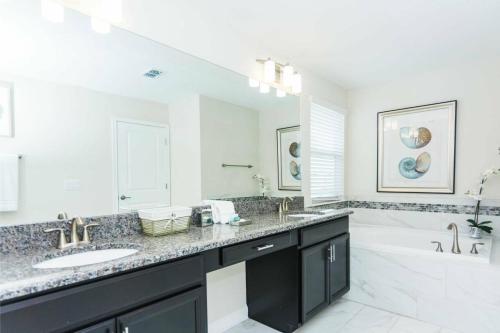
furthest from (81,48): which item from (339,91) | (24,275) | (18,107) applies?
(339,91)

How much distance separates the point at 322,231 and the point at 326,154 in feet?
4.13

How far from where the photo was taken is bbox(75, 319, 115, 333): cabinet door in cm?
100

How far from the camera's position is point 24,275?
94 cm

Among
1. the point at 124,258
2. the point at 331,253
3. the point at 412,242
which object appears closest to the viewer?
the point at 124,258

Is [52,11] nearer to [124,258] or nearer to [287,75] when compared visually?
Result: [124,258]

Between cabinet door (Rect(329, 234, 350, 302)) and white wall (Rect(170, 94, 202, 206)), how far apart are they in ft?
4.01

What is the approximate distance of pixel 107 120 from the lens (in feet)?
5.16

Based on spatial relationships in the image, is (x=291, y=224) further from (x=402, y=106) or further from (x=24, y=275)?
(x=402, y=106)

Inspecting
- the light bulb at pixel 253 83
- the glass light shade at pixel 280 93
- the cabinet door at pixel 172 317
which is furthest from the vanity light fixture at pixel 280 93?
the cabinet door at pixel 172 317

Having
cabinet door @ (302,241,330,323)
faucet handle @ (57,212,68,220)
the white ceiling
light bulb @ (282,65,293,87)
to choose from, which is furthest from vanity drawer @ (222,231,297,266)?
the white ceiling

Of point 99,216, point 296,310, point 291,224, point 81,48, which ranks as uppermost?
point 81,48

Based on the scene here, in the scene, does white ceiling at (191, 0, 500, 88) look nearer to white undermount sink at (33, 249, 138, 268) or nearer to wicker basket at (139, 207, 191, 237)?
wicker basket at (139, 207, 191, 237)

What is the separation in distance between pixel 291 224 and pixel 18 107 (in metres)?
1.61

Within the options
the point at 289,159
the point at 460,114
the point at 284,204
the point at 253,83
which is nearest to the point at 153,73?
the point at 253,83
